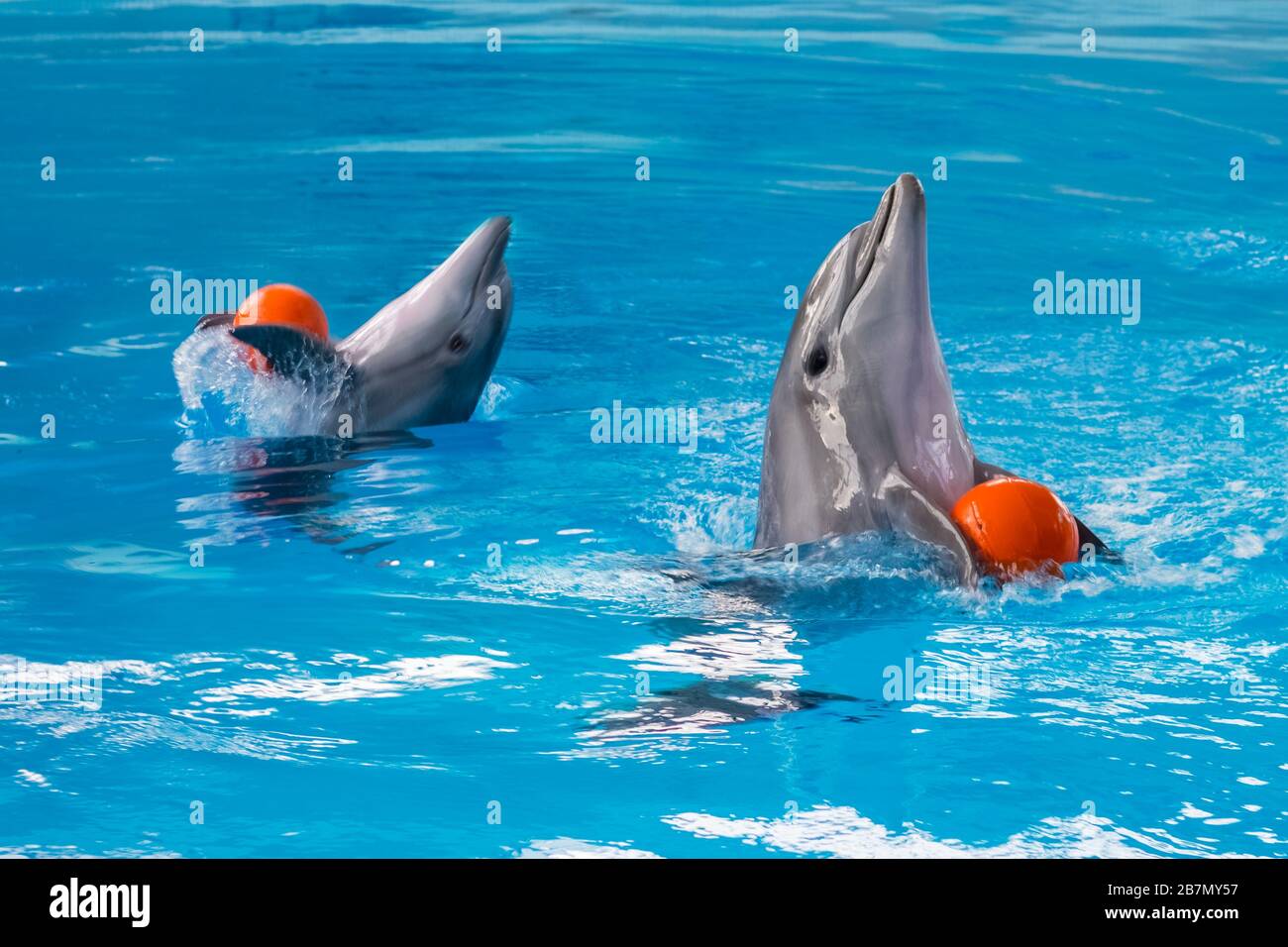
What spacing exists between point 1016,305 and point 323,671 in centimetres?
543

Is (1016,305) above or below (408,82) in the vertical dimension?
below

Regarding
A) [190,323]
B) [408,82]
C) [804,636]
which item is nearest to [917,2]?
[408,82]

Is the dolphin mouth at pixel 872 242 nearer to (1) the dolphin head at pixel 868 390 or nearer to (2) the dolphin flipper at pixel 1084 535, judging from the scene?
(1) the dolphin head at pixel 868 390

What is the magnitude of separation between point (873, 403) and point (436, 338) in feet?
8.37

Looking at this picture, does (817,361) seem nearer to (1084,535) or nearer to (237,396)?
(1084,535)

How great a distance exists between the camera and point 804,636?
507cm

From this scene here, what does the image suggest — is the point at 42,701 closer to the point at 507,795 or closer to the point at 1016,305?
the point at 507,795

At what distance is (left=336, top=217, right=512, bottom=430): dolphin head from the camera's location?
284 inches

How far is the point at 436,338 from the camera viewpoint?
7227 mm

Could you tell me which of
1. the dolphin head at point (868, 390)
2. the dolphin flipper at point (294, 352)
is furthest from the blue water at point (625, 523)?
the dolphin flipper at point (294, 352)

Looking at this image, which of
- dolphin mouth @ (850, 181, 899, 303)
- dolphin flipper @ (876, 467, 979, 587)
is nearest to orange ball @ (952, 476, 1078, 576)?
dolphin flipper @ (876, 467, 979, 587)

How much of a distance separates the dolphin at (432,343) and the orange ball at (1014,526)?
279 cm

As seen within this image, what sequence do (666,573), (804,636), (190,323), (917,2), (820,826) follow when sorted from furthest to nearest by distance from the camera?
(917,2) → (190,323) → (666,573) → (804,636) → (820,826)

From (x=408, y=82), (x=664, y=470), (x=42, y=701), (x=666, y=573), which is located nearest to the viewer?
(x=42, y=701)
